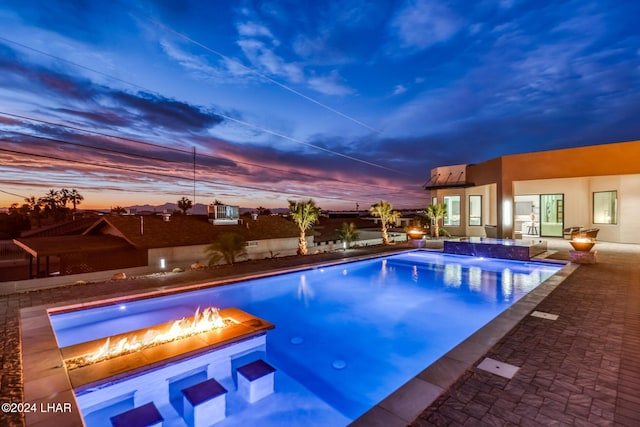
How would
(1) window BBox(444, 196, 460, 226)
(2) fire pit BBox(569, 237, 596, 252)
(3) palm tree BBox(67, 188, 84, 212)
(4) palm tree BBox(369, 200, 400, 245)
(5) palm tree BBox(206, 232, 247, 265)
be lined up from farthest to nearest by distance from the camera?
(3) palm tree BBox(67, 188, 84, 212) < (1) window BBox(444, 196, 460, 226) < (4) palm tree BBox(369, 200, 400, 245) < (5) palm tree BBox(206, 232, 247, 265) < (2) fire pit BBox(569, 237, 596, 252)

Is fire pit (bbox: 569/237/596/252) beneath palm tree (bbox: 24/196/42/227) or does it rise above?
beneath

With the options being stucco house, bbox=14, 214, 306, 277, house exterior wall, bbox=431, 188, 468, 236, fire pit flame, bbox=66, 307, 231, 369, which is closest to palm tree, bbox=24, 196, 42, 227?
stucco house, bbox=14, 214, 306, 277

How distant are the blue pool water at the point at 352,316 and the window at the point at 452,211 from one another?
9649 millimetres

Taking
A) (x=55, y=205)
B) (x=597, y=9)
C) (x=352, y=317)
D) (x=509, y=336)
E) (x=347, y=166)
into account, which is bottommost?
(x=352, y=317)

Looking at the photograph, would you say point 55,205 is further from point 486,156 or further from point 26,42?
point 486,156

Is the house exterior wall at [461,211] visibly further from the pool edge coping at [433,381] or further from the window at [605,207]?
the pool edge coping at [433,381]

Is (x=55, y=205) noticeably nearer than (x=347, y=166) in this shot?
No

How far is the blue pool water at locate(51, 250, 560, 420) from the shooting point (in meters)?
4.92

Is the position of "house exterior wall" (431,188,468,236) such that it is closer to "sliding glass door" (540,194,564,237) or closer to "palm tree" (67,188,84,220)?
"sliding glass door" (540,194,564,237)

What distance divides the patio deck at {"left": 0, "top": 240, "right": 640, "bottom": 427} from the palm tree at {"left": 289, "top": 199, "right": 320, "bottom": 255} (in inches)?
315

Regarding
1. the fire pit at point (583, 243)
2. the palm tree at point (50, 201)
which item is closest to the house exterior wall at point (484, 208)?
the fire pit at point (583, 243)

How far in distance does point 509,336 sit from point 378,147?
24.7 meters

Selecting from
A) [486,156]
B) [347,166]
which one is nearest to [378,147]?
[347,166]

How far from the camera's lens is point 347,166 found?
32.8 meters
